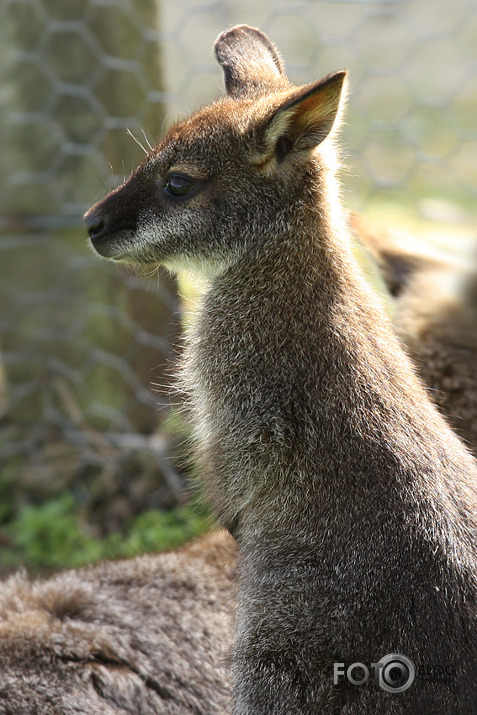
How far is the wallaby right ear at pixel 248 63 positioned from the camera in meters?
2.60

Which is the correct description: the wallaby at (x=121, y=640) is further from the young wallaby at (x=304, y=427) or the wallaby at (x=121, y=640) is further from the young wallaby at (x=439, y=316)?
the young wallaby at (x=439, y=316)

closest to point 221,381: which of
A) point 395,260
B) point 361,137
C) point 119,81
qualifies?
point 395,260

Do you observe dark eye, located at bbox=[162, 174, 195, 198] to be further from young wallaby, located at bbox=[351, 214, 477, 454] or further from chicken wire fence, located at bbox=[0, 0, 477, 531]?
chicken wire fence, located at bbox=[0, 0, 477, 531]

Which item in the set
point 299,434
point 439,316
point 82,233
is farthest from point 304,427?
point 82,233

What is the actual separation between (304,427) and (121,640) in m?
0.81

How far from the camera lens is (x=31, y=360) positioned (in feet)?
14.9

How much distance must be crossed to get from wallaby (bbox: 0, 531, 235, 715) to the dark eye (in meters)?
1.12

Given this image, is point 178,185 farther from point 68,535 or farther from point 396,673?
point 68,535

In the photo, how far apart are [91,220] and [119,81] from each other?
1.80 meters

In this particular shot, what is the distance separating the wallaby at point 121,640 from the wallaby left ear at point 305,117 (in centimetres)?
126

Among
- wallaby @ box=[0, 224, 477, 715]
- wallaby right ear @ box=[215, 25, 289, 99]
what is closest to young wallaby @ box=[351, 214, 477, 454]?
wallaby @ box=[0, 224, 477, 715]

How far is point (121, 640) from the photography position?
2457 millimetres

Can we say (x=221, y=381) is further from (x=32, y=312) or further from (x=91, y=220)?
(x=32, y=312)

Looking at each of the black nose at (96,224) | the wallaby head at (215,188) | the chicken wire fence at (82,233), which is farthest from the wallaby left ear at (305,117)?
the chicken wire fence at (82,233)
